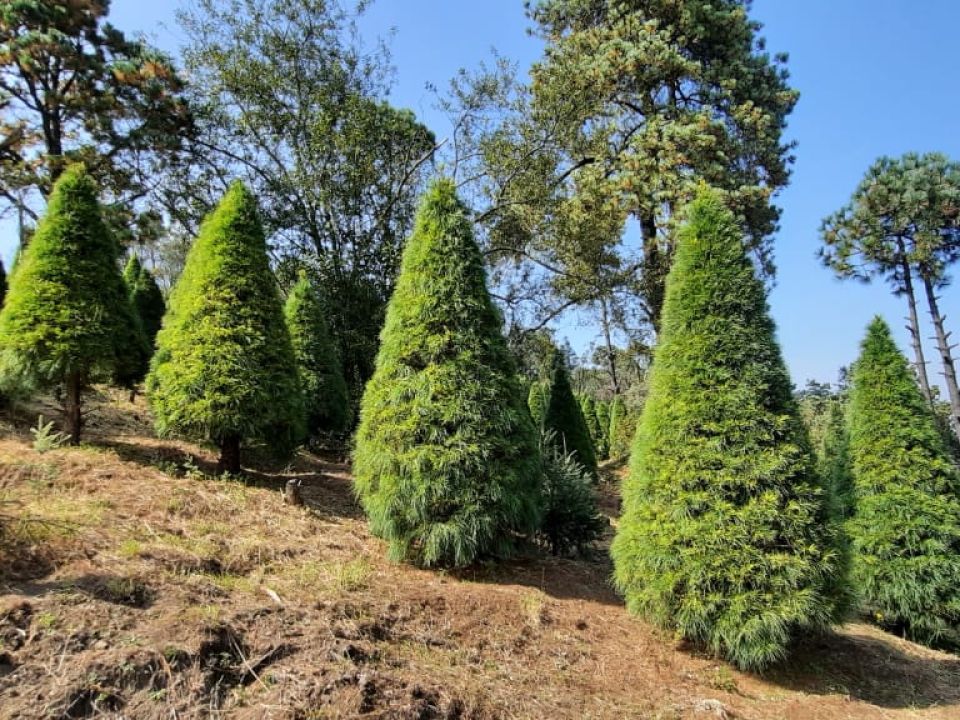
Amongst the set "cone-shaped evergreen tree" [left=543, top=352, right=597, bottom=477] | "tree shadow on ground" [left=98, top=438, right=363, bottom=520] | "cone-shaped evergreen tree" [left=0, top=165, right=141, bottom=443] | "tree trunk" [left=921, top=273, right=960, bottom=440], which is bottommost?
"tree shadow on ground" [left=98, top=438, right=363, bottom=520]

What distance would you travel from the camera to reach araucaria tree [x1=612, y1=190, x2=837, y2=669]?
180 inches

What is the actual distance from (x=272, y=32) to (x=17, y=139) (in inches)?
321

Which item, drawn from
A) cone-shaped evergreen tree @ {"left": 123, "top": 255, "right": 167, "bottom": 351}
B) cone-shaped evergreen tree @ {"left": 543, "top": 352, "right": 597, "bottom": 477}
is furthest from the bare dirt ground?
cone-shaped evergreen tree @ {"left": 123, "top": 255, "right": 167, "bottom": 351}

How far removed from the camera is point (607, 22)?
17.4m

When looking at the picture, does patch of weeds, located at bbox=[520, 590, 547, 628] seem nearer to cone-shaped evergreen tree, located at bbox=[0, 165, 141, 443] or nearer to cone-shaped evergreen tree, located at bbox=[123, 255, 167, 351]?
cone-shaped evergreen tree, located at bbox=[0, 165, 141, 443]

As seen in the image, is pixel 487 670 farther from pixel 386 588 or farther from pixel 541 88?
pixel 541 88

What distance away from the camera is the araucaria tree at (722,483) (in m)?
Answer: 4.57

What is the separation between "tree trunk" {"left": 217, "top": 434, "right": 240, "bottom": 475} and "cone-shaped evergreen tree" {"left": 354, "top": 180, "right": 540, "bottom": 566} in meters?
2.65

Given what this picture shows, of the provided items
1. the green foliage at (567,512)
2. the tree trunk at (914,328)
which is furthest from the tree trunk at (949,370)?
the green foliage at (567,512)

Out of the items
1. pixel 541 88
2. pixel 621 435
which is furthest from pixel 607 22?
pixel 621 435

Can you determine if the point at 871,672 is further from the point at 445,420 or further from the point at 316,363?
the point at 316,363

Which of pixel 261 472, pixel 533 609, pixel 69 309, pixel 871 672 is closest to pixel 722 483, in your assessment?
pixel 533 609

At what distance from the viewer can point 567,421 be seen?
14.3 m

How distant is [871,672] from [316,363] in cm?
983
